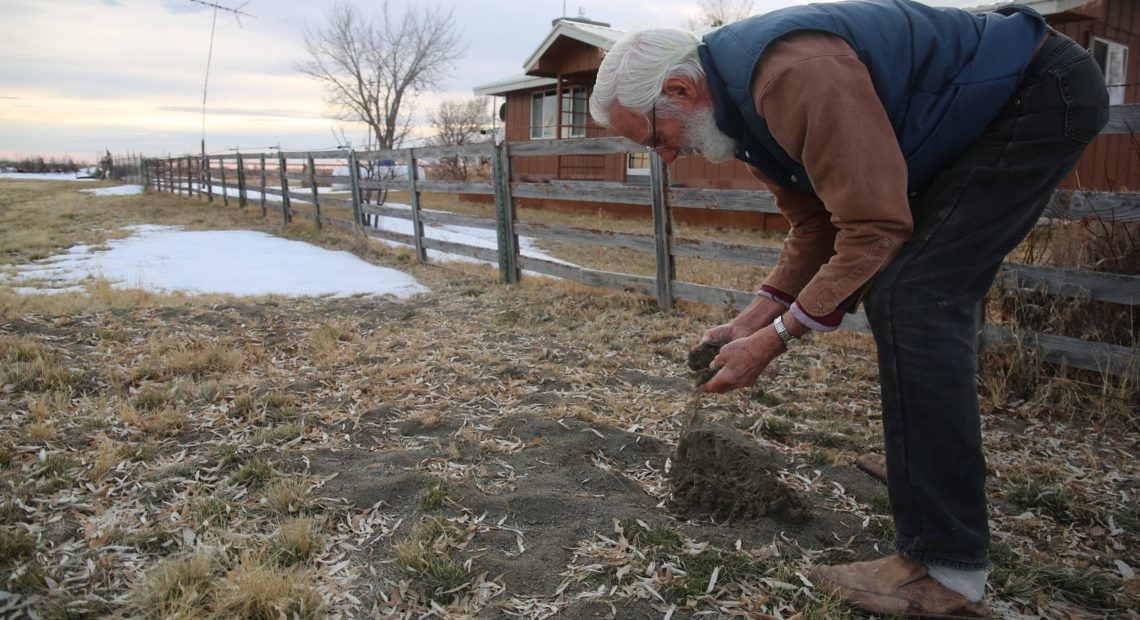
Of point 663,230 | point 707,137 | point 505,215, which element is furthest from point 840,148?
point 505,215

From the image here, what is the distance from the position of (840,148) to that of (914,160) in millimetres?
336

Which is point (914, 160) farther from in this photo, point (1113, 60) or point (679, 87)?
point (1113, 60)

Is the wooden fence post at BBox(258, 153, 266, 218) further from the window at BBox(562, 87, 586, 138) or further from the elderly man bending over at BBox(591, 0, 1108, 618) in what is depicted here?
the elderly man bending over at BBox(591, 0, 1108, 618)

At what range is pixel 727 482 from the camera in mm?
2650

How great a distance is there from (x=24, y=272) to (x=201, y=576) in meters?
8.22

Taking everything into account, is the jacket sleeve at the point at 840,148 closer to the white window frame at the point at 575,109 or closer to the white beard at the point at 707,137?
the white beard at the point at 707,137

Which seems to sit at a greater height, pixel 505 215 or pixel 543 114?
pixel 543 114

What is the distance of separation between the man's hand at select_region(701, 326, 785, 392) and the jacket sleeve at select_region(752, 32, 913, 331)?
0.43 feet

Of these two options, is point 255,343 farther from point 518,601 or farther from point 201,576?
point 518,601

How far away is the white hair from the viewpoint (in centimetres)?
189

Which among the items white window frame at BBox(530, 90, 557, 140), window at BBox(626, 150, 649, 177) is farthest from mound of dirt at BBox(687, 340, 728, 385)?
white window frame at BBox(530, 90, 557, 140)

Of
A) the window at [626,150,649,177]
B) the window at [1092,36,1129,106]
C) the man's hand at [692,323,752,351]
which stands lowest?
the man's hand at [692,323,752,351]

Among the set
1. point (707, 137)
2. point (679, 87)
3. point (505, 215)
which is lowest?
point (505, 215)

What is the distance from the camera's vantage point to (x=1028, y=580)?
2.19 metres
